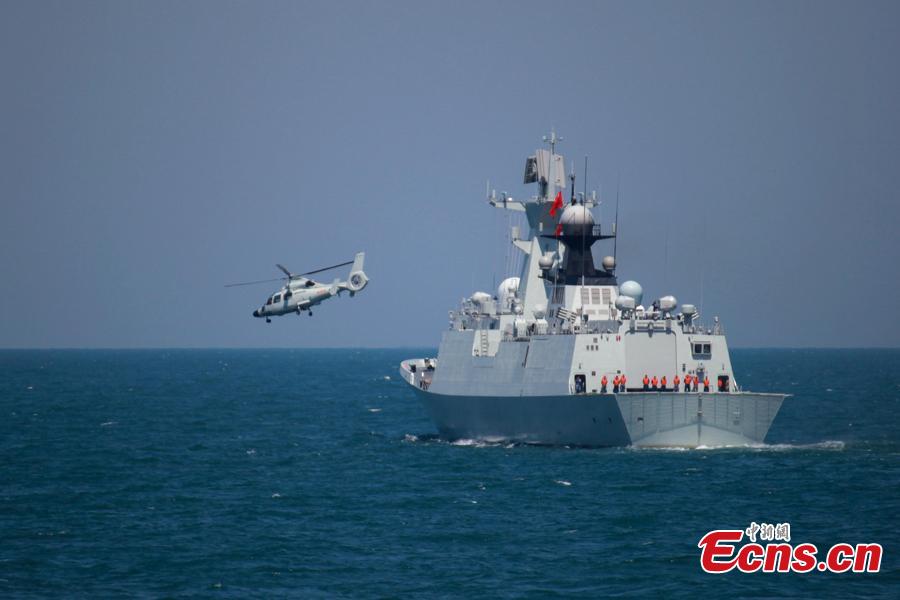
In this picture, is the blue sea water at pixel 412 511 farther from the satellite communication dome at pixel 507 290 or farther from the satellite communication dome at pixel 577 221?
the satellite communication dome at pixel 577 221

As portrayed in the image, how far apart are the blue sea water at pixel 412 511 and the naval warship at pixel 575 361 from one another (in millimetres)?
937

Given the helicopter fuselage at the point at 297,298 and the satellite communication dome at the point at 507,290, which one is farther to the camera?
the helicopter fuselage at the point at 297,298

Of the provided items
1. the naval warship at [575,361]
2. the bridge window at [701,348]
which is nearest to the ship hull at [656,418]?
the naval warship at [575,361]

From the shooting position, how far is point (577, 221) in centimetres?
4875

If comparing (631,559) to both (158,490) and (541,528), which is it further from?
(158,490)

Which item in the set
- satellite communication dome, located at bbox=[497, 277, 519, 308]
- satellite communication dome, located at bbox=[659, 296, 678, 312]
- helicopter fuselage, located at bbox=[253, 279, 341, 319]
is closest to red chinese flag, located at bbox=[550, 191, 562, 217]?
satellite communication dome, located at bbox=[497, 277, 519, 308]

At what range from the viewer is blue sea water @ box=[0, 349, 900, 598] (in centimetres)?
2664

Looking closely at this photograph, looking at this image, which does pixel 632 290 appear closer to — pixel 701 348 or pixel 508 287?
pixel 701 348

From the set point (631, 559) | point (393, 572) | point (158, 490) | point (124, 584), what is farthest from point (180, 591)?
point (158, 490)

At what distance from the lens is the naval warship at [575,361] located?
41.9 m

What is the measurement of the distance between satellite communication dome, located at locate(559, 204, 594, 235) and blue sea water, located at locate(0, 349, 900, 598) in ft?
28.2

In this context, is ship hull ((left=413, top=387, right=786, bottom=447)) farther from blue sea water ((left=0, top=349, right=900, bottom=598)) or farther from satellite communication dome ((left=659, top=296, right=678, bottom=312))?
satellite communication dome ((left=659, top=296, right=678, bottom=312))

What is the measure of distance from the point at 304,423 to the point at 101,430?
9.86 m

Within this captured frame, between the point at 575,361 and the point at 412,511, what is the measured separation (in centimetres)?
1083
